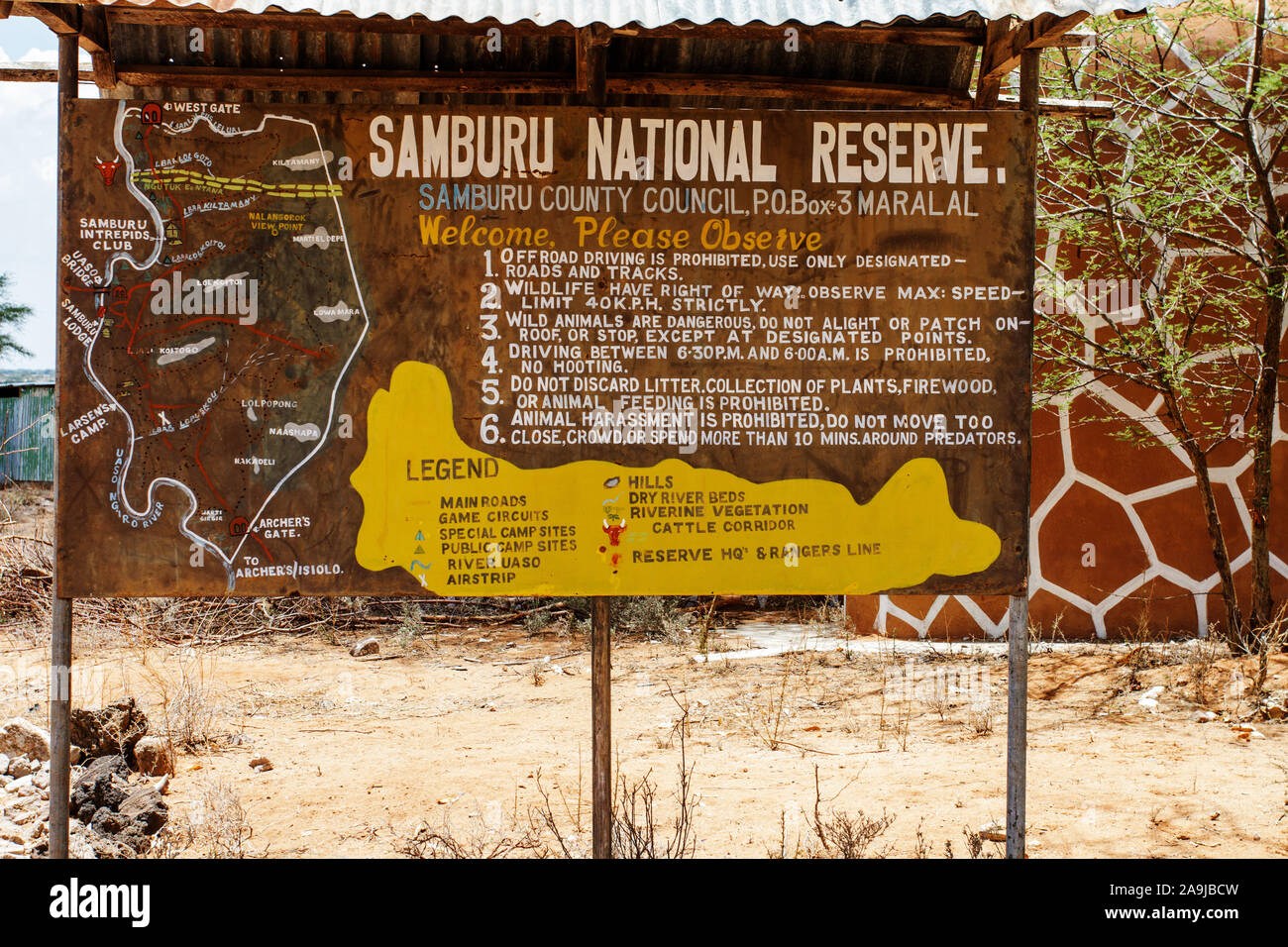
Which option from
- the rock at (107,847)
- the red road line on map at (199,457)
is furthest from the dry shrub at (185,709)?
the red road line on map at (199,457)

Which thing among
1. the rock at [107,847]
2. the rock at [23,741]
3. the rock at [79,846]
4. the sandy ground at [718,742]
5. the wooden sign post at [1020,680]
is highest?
the wooden sign post at [1020,680]

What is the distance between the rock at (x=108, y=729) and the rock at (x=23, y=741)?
0.57 feet

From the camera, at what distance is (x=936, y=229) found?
4.14 metres

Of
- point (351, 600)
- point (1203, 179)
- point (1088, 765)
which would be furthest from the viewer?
point (351, 600)

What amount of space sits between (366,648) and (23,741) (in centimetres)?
479

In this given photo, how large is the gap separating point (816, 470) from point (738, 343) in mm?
599

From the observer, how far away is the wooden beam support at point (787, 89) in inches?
183

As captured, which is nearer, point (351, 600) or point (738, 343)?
point (738, 343)

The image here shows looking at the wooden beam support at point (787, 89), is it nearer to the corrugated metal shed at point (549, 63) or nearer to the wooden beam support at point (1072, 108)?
the corrugated metal shed at point (549, 63)

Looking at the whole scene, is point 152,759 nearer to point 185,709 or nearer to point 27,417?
point 185,709

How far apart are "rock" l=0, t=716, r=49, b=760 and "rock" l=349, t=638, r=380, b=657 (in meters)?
4.62
